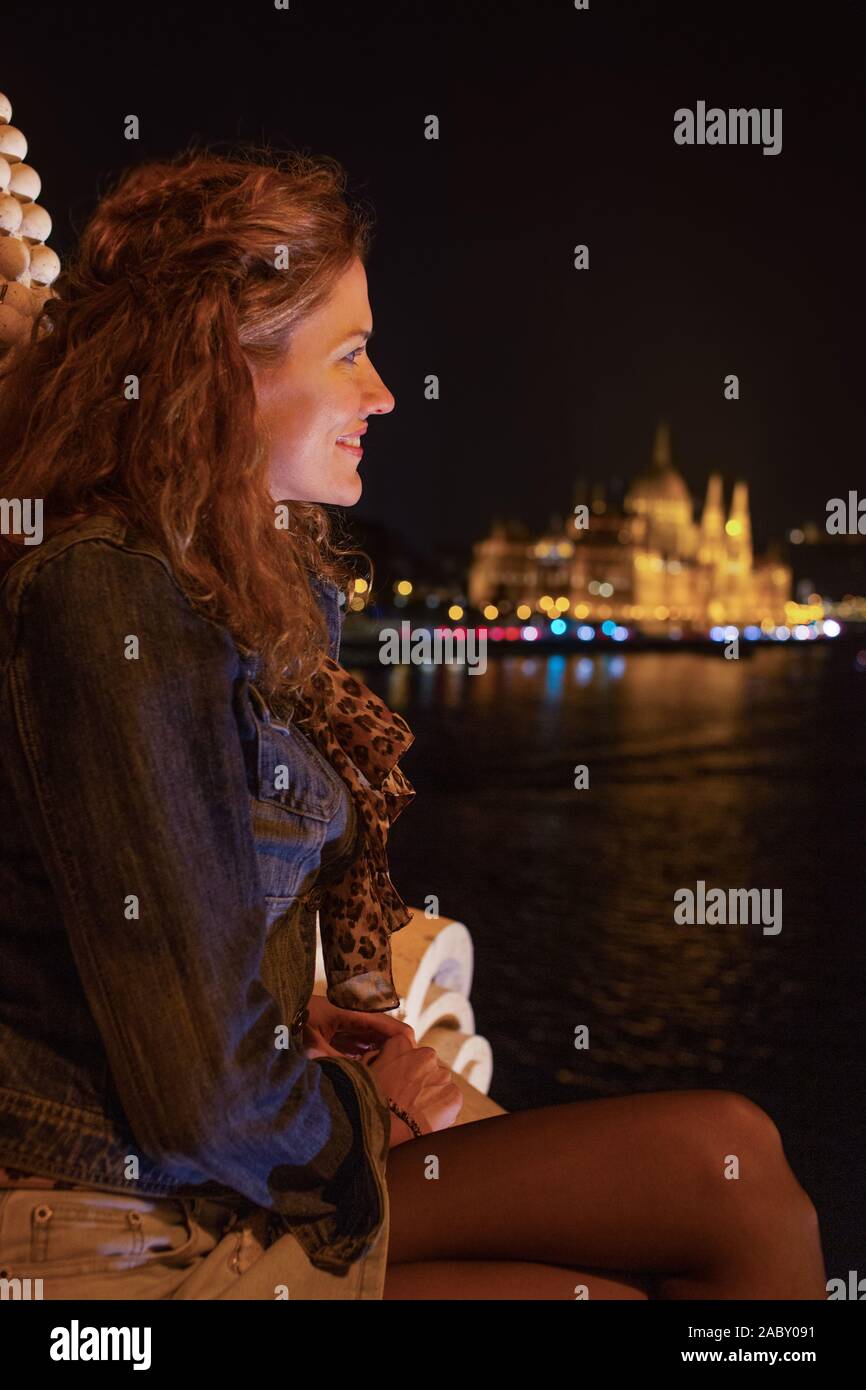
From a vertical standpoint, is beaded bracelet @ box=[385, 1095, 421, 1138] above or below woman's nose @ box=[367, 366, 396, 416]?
below

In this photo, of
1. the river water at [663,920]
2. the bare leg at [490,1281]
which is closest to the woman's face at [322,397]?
the bare leg at [490,1281]

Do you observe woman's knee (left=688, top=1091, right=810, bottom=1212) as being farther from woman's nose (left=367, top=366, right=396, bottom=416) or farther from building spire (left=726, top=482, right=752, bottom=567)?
building spire (left=726, top=482, right=752, bottom=567)

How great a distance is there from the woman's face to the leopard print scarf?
7.2 inches

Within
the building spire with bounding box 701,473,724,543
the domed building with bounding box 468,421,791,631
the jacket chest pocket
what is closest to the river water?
the jacket chest pocket

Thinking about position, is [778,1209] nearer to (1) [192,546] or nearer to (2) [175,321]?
(1) [192,546]

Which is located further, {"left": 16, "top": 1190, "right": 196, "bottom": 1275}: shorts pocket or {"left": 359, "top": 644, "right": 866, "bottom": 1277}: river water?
{"left": 359, "top": 644, "right": 866, "bottom": 1277}: river water

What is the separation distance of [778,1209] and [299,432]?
0.68 metres

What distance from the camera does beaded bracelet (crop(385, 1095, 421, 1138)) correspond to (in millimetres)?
1130

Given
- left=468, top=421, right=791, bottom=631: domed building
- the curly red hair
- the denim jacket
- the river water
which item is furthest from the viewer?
left=468, top=421, right=791, bottom=631: domed building

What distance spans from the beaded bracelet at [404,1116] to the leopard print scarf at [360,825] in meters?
0.19

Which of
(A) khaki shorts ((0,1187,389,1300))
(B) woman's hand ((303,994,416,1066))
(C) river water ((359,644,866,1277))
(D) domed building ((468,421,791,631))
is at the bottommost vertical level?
(C) river water ((359,644,866,1277))

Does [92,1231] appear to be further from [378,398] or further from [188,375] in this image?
[378,398]

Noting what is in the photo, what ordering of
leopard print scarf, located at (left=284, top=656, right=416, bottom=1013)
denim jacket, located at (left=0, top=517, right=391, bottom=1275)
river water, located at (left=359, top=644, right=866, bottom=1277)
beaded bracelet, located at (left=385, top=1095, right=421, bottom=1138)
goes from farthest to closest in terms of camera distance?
river water, located at (left=359, top=644, right=866, bottom=1277) < leopard print scarf, located at (left=284, top=656, right=416, bottom=1013) < beaded bracelet, located at (left=385, top=1095, right=421, bottom=1138) < denim jacket, located at (left=0, top=517, right=391, bottom=1275)
